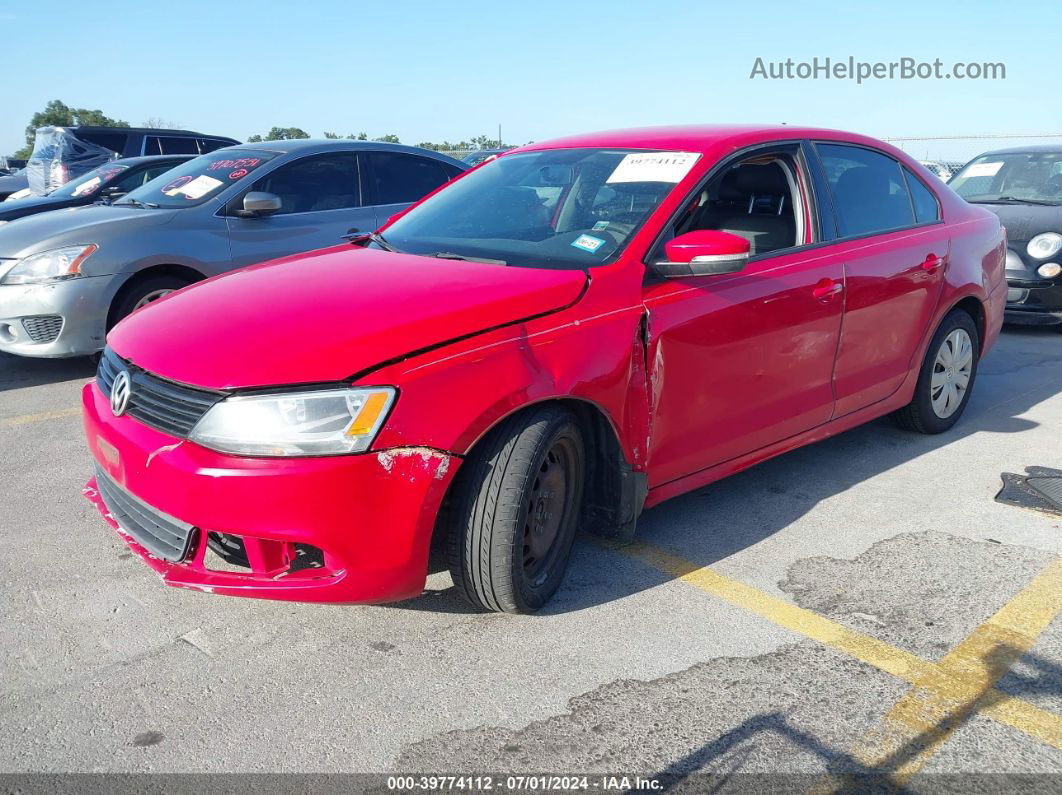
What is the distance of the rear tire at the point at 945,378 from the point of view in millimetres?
4672

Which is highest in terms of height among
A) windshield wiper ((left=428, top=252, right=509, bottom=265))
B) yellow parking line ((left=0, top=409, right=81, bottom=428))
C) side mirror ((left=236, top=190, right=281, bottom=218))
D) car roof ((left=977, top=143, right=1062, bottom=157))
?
car roof ((left=977, top=143, right=1062, bottom=157))

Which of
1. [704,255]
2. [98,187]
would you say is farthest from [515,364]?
[98,187]

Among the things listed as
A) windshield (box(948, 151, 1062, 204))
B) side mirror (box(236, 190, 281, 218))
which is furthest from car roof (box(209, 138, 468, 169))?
windshield (box(948, 151, 1062, 204))

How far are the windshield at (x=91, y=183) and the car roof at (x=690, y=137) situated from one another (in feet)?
20.8

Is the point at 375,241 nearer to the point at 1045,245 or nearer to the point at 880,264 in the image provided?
the point at 880,264

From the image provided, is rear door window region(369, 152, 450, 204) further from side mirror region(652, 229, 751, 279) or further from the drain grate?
the drain grate

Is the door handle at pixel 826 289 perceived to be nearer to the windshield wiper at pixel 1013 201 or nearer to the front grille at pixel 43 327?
the front grille at pixel 43 327

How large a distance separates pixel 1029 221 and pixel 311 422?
7305 millimetres

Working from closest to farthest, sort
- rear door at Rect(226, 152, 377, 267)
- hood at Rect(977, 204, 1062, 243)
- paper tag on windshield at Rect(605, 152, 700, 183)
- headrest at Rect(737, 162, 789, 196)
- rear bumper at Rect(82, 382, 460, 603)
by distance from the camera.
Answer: rear bumper at Rect(82, 382, 460, 603) < paper tag on windshield at Rect(605, 152, 700, 183) < headrest at Rect(737, 162, 789, 196) < rear door at Rect(226, 152, 377, 267) < hood at Rect(977, 204, 1062, 243)

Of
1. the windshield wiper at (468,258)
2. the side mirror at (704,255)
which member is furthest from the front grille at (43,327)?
the side mirror at (704,255)

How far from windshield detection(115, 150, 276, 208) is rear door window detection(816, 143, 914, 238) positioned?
4.13 m

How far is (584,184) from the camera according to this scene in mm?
3660

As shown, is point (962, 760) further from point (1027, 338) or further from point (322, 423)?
point (1027, 338)

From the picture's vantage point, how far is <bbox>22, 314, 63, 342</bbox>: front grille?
563cm
